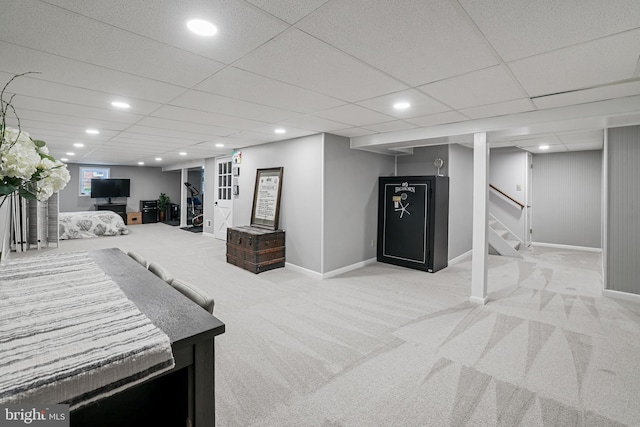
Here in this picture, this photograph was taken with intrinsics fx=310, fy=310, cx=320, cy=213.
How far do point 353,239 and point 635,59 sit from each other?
393cm

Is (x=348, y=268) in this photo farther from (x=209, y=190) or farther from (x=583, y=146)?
(x=583, y=146)

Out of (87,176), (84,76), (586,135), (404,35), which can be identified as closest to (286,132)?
(84,76)

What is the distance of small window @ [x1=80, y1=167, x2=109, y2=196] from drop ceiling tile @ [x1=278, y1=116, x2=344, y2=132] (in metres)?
10.8

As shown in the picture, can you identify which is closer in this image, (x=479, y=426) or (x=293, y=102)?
(x=479, y=426)

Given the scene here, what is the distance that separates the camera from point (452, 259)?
5805 mm

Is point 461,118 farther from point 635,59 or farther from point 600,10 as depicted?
point 600,10

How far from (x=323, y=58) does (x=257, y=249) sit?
350 centimetres

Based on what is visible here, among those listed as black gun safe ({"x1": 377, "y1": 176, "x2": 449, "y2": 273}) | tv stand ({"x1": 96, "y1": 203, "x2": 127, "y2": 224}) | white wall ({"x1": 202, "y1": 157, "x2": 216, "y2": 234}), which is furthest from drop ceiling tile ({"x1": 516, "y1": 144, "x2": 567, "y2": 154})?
tv stand ({"x1": 96, "y1": 203, "x2": 127, "y2": 224})

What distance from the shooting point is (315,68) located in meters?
2.26

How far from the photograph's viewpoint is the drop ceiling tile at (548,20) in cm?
150

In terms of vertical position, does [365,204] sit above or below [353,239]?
above

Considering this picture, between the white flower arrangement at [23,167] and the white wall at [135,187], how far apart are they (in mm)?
10838

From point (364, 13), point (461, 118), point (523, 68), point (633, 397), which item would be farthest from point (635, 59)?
point (633, 397)

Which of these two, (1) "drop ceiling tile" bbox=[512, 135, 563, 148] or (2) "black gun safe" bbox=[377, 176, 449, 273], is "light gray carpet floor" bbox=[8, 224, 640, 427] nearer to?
(2) "black gun safe" bbox=[377, 176, 449, 273]
